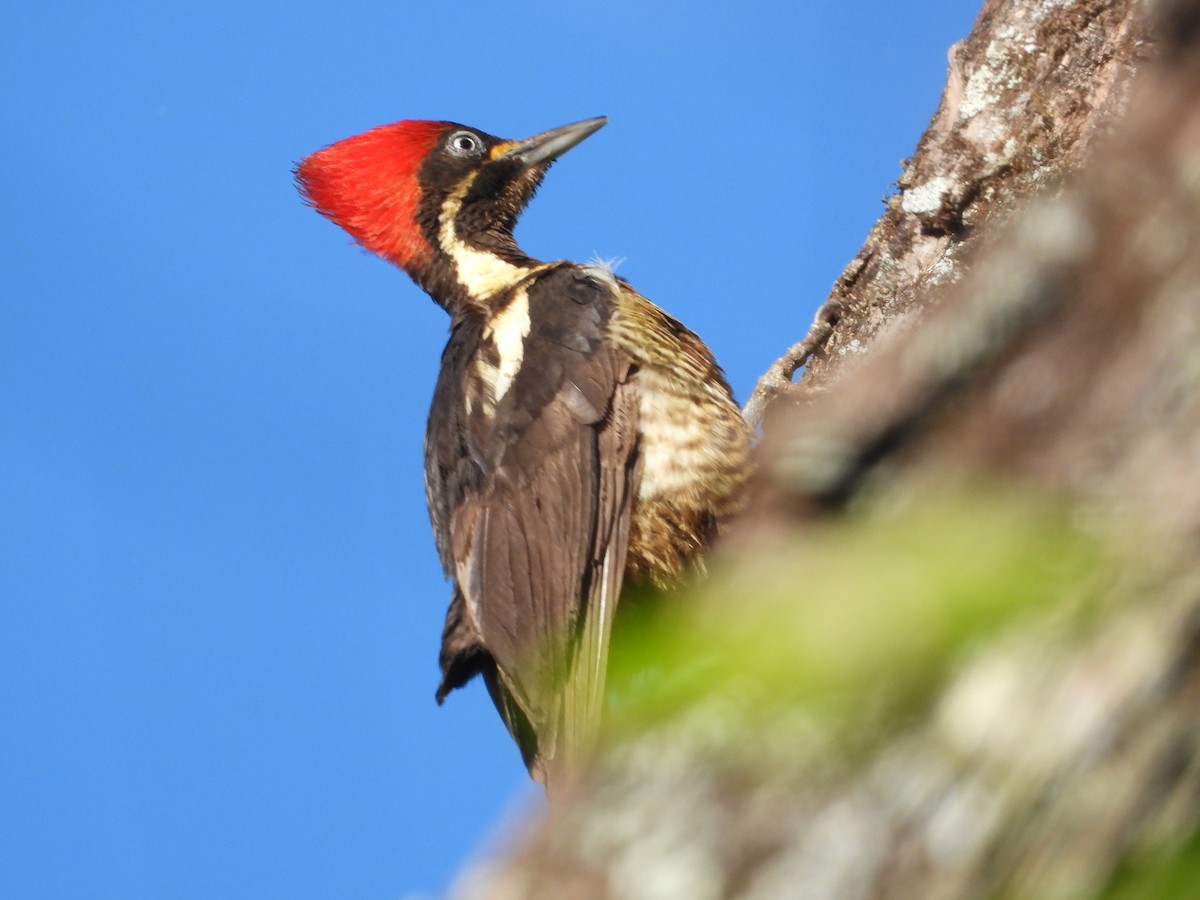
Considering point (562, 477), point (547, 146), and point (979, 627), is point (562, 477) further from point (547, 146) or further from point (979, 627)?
point (979, 627)

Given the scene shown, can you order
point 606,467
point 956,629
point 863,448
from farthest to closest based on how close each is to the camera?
point 606,467, point 863,448, point 956,629

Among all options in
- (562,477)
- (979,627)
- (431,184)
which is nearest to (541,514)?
(562,477)

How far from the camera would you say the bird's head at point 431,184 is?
4621 mm

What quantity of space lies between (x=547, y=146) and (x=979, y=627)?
→ 13.6ft

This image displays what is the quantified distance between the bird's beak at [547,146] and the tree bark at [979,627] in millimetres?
3927

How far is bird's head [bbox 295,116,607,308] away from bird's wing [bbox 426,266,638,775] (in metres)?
0.84

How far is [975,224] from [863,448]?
9.03ft

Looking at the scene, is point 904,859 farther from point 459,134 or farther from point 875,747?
point 459,134

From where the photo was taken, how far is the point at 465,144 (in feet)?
15.6

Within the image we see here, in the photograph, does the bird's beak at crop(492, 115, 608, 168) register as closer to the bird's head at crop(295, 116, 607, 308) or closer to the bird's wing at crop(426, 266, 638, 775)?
the bird's head at crop(295, 116, 607, 308)

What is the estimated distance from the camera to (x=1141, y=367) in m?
0.81

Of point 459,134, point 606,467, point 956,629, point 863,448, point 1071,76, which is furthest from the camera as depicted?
point 459,134

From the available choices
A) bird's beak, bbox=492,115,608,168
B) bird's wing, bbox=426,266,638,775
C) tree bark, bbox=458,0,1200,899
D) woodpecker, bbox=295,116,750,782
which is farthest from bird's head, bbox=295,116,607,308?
tree bark, bbox=458,0,1200,899

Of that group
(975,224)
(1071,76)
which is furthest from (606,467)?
(1071,76)
